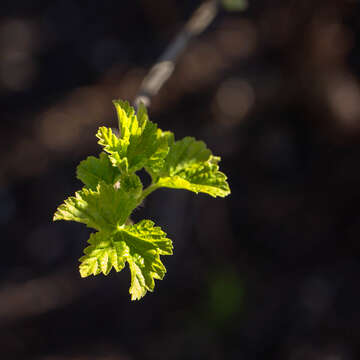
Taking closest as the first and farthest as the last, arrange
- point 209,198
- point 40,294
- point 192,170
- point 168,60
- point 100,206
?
point 100,206, point 192,170, point 168,60, point 40,294, point 209,198

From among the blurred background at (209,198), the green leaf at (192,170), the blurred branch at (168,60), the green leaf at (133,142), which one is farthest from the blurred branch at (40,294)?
the green leaf at (133,142)

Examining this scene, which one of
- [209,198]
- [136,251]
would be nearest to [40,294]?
[209,198]

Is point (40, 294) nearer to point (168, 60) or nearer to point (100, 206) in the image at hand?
point (168, 60)

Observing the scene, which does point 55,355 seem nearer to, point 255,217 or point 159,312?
point 159,312

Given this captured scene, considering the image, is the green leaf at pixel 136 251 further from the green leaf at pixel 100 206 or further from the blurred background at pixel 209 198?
the blurred background at pixel 209 198

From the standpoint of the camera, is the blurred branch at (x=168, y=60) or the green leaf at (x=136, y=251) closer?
the green leaf at (x=136, y=251)

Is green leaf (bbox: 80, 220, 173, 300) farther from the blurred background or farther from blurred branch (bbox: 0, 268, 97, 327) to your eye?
blurred branch (bbox: 0, 268, 97, 327)
